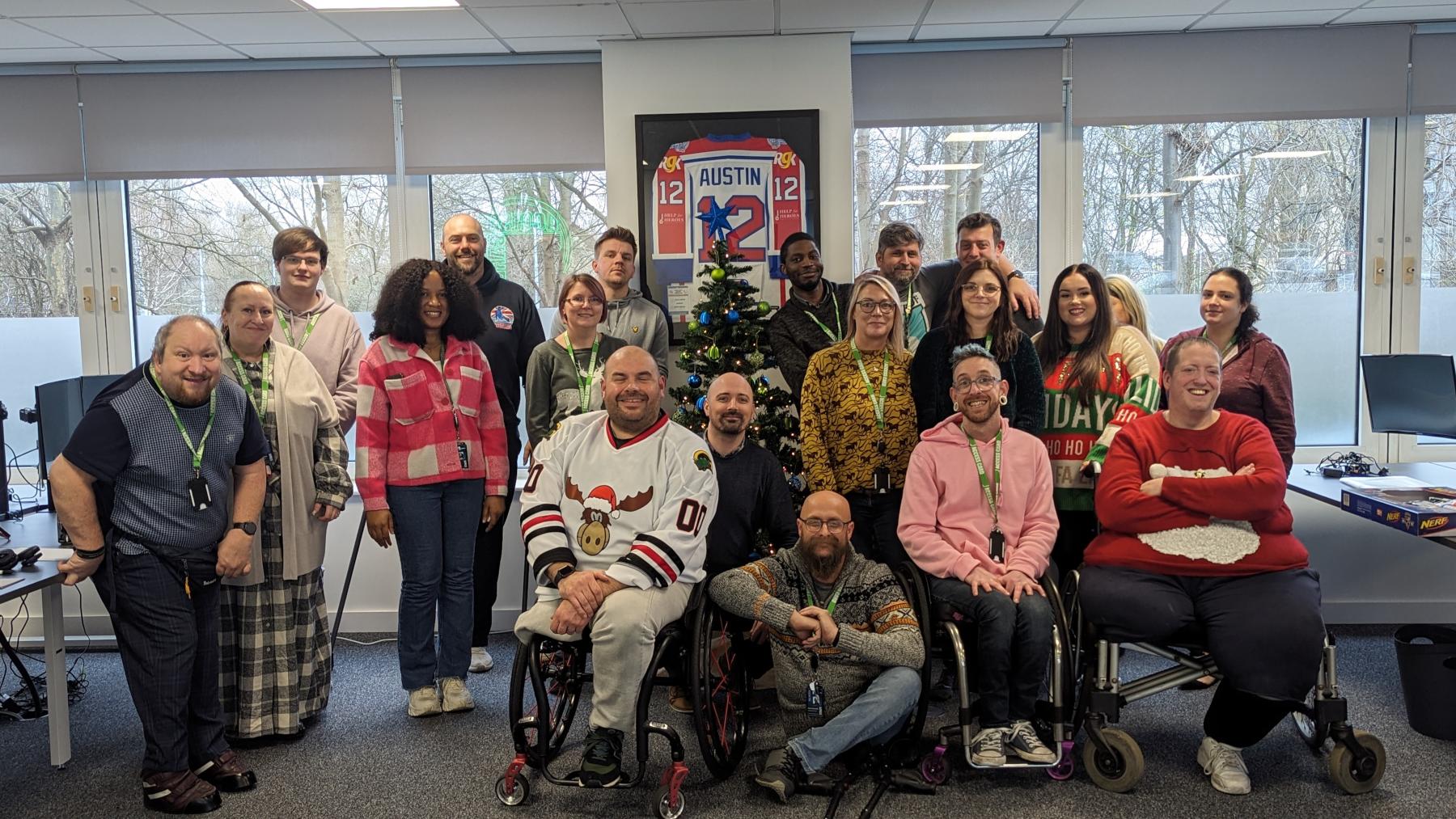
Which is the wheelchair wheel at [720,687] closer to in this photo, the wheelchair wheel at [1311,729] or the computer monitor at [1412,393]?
the wheelchair wheel at [1311,729]

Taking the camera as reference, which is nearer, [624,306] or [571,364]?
[571,364]

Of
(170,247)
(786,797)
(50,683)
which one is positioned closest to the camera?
(786,797)

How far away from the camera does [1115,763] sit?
291 centimetres

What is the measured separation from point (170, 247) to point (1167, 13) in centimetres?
503

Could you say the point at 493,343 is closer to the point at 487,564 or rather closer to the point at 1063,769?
the point at 487,564

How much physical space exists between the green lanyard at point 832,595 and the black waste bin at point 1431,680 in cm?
199

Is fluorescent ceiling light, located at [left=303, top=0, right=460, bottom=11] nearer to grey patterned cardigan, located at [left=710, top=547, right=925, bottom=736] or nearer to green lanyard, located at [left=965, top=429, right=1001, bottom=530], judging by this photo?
grey patterned cardigan, located at [left=710, top=547, right=925, bottom=736]

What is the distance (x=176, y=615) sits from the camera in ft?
9.61

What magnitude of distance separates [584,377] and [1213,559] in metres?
2.30

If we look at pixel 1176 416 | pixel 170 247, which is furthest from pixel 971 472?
pixel 170 247

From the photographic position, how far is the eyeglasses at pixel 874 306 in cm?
349

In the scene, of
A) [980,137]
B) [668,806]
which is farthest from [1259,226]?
[668,806]

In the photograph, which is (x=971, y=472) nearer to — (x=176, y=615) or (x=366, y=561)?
(x=176, y=615)

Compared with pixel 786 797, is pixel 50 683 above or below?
above
